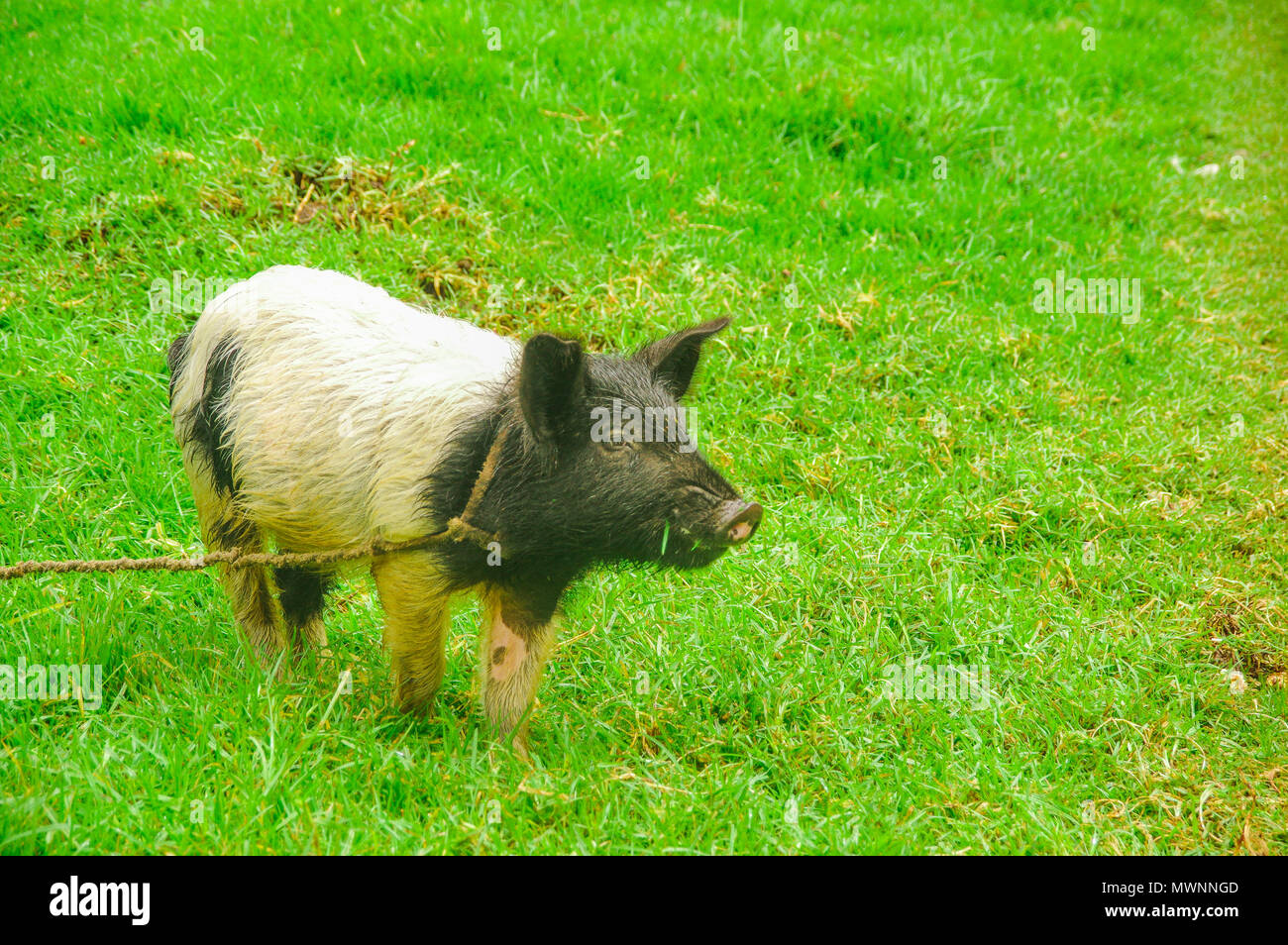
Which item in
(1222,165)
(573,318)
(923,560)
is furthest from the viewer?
(1222,165)

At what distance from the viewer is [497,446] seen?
10.5 feet

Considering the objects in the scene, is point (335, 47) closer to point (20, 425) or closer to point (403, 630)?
point (20, 425)

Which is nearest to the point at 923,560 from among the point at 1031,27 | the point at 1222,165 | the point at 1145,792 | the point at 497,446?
the point at 1145,792

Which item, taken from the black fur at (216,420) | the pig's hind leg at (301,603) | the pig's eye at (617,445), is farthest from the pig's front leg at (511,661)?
the black fur at (216,420)

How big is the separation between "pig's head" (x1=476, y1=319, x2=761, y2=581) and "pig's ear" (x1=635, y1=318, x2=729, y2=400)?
261mm

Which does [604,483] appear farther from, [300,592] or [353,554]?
[300,592]

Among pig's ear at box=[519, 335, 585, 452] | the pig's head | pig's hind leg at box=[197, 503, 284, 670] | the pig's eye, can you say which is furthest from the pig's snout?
pig's hind leg at box=[197, 503, 284, 670]

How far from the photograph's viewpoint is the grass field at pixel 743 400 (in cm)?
339

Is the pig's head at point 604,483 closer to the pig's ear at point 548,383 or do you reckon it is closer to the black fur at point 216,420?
the pig's ear at point 548,383

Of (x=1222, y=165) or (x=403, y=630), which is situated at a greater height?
(x=1222, y=165)

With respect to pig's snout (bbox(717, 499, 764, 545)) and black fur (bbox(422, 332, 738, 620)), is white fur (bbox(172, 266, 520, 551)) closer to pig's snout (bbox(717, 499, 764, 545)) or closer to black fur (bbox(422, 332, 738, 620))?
black fur (bbox(422, 332, 738, 620))

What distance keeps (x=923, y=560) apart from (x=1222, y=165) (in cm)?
644

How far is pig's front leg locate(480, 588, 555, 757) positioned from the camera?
11.7 feet

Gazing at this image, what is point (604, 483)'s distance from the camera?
3.15 m
